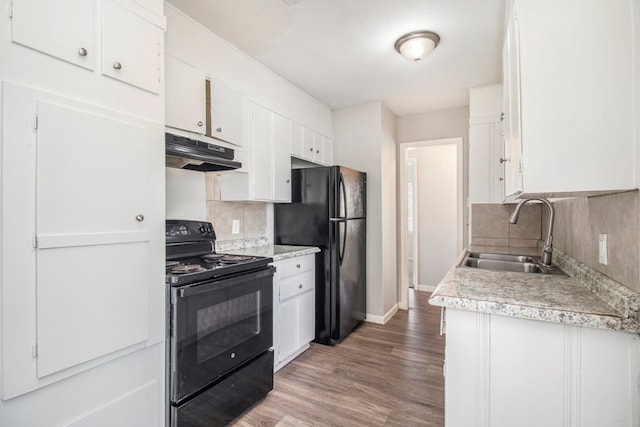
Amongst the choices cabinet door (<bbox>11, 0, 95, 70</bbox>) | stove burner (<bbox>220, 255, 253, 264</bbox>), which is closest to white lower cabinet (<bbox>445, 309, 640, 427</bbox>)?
stove burner (<bbox>220, 255, 253, 264</bbox>)

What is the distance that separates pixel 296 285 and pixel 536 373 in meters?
1.84

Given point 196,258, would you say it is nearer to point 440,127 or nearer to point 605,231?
point 605,231

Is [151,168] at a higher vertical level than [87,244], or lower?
higher

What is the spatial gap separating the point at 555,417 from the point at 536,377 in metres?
0.13

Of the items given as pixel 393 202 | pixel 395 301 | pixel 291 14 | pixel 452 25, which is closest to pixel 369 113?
pixel 393 202

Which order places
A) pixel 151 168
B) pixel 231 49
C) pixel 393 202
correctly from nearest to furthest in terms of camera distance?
pixel 151 168 → pixel 231 49 → pixel 393 202

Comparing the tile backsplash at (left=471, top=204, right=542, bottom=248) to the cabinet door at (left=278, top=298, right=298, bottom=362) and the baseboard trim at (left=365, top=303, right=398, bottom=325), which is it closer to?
the baseboard trim at (left=365, top=303, right=398, bottom=325)

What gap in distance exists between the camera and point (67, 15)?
1223 mm

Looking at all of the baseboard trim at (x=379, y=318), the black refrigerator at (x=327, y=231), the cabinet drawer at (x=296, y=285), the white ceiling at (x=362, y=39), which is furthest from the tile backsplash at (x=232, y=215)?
the baseboard trim at (x=379, y=318)

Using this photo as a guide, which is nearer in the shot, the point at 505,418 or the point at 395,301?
the point at 505,418

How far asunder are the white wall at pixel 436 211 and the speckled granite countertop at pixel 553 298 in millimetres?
3491

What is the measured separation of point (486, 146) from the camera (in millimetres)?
3088

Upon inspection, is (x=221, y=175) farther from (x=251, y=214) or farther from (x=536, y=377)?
(x=536, y=377)

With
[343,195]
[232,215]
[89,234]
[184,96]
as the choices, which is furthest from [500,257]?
[89,234]
